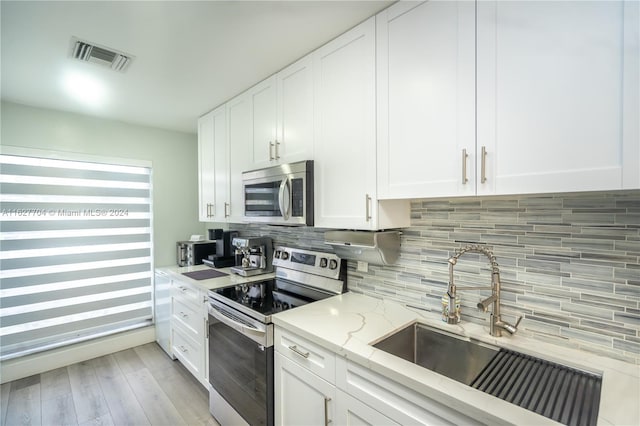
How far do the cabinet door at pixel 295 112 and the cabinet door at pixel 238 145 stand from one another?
0.43m

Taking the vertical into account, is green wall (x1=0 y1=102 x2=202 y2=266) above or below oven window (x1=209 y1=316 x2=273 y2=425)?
above

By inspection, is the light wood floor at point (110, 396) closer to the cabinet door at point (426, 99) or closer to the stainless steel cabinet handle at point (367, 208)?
the stainless steel cabinet handle at point (367, 208)

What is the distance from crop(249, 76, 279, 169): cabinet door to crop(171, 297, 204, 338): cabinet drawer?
128 cm

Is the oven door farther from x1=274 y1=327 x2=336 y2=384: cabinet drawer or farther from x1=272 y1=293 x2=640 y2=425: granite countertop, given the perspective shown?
x1=272 y1=293 x2=640 y2=425: granite countertop

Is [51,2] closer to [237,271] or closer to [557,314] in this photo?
[237,271]

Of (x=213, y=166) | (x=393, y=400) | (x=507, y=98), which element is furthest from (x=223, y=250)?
(x=507, y=98)

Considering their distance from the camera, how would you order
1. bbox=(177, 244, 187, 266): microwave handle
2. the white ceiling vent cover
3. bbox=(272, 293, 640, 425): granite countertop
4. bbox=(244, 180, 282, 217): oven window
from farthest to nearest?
bbox=(177, 244, 187, 266): microwave handle → bbox=(244, 180, 282, 217): oven window → the white ceiling vent cover → bbox=(272, 293, 640, 425): granite countertop

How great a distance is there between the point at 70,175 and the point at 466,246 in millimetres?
3570

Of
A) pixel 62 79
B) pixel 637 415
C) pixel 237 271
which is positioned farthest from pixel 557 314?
→ pixel 62 79

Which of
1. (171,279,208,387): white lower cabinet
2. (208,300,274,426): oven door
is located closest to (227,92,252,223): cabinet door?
(171,279,208,387): white lower cabinet

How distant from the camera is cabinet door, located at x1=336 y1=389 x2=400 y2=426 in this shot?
1.13 m

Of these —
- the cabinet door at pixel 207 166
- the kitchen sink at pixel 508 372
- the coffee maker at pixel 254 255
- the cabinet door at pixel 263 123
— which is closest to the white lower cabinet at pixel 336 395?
the kitchen sink at pixel 508 372

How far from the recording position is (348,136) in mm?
1630

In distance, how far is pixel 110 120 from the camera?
312 cm
